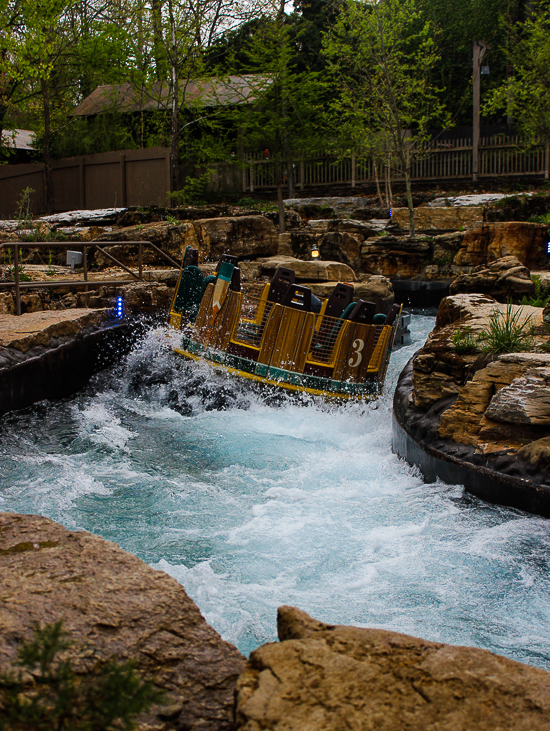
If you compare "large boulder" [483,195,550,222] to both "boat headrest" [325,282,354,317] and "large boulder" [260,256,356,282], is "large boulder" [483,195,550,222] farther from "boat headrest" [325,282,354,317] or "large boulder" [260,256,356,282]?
"boat headrest" [325,282,354,317]

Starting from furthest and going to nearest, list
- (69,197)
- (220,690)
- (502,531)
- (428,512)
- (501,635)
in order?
(69,197)
(428,512)
(502,531)
(501,635)
(220,690)

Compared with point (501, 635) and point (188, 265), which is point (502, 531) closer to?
point (501, 635)

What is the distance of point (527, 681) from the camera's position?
6.70 feet

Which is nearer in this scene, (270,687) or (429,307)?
(270,687)

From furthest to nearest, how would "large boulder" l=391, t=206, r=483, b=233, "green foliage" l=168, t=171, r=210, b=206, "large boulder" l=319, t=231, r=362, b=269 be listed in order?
1. "green foliage" l=168, t=171, r=210, b=206
2. "large boulder" l=391, t=206, r=483, b=233
3. "large boulder" l=319, t=231, r=362, b=269

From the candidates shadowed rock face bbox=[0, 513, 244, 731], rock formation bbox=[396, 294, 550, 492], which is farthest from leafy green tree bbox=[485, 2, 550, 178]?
shadowed rock face bbox=[0, 513, 244, 731]

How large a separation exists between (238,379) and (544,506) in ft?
18.1

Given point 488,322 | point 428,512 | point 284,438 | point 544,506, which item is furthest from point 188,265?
point 544,506

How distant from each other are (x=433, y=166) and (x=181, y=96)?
10.5 meters

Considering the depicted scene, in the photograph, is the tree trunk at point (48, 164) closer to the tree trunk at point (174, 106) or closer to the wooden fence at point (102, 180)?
the wooden fence at point (102, 180)

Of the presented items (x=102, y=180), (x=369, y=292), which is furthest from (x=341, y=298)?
(x=102, y=180)

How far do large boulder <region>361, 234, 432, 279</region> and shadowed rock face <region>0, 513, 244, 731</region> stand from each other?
18435mm

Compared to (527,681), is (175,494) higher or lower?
lower

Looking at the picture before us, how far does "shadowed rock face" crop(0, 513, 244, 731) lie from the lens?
2.11 m
